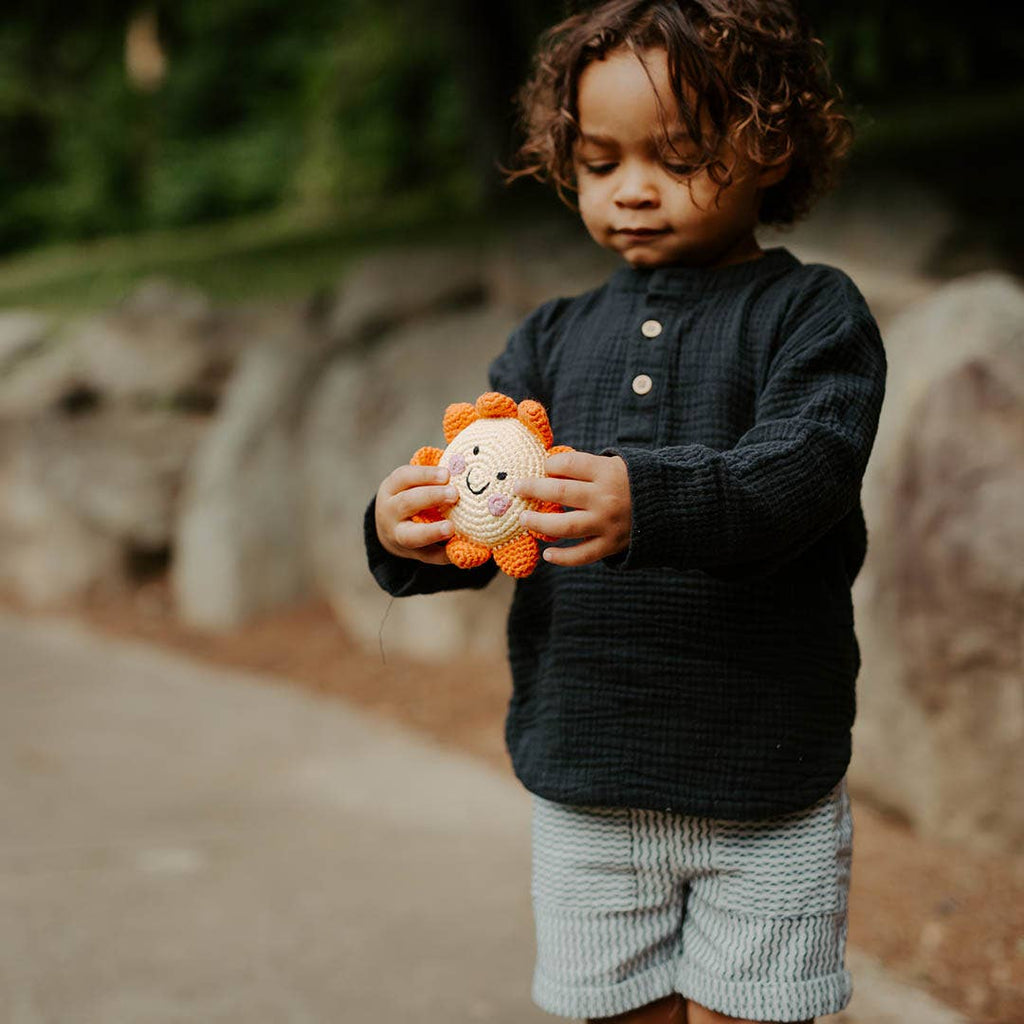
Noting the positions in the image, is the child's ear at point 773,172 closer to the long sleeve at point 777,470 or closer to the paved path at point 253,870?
the long sleeve at point 777,470

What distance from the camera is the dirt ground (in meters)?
2.63

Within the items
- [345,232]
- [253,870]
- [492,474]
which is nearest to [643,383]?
[492,474]

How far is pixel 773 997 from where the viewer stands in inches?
66.1

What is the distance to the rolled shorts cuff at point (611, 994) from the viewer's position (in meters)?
1.76

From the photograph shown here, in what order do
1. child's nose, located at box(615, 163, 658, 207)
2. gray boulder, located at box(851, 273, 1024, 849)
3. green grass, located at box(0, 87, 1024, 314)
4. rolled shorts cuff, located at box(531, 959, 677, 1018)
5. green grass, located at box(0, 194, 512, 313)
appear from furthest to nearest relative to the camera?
1. green grass, located at box(0, 194, 512, 313)
2. green grass, located at box(0, 87, 1024, 314)
3. gray boulder, located at box(851, 273, 1024, 849)
4. rolled shorts cuff, located at box(531, 959, 677, 1018)
5. child's nose, located at box(615, 163, 658, 207)

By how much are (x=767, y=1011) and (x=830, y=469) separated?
2.35 ft

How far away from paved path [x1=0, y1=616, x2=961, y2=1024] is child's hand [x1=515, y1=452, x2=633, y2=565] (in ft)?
4.79

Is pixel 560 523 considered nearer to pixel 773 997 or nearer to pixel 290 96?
pixel 773 997

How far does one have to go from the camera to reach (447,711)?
177 inches

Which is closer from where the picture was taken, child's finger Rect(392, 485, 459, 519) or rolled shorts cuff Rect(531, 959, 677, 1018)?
child's finger Rect(392, 485, 459, 519)

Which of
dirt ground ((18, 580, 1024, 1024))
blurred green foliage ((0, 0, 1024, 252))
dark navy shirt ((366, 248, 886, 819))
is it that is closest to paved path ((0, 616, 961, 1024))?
dirt ground ((18, 580, 1024, 1024))

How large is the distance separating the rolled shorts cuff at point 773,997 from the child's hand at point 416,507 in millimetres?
668

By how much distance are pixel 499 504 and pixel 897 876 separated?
199cm

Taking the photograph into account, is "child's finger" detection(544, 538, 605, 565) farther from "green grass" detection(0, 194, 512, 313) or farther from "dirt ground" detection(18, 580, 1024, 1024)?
"green grass" detection(0, 194, 512, 313)
